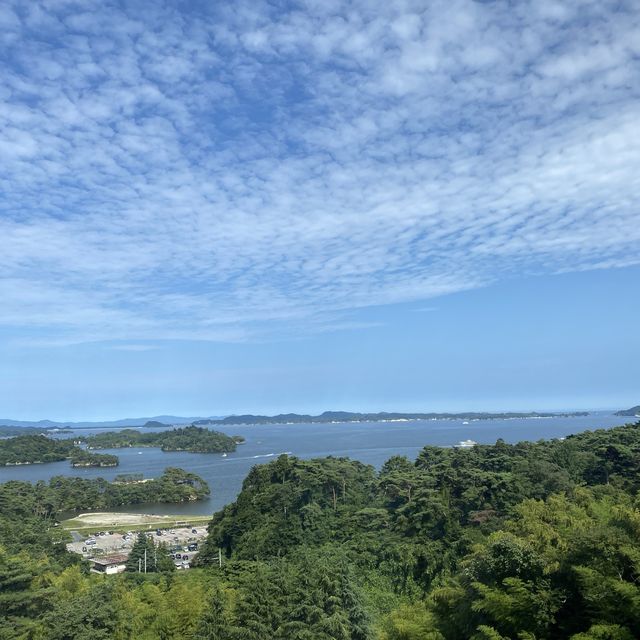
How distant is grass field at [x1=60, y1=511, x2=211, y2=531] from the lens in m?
50.2

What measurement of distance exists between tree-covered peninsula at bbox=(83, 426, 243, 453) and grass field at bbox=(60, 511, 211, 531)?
75.2 meters

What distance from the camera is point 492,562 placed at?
9883mm

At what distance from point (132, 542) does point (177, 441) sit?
118601 mm

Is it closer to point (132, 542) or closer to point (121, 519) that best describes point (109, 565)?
point (132, 542)

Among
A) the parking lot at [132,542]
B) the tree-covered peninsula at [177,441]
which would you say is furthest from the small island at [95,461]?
the parking lot at [132,542]

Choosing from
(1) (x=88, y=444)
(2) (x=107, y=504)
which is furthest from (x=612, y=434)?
(1) (x=88, y=444)

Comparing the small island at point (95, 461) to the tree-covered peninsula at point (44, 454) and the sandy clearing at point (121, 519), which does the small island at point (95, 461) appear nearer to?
the tree-covered peninsula at point (44, 454)

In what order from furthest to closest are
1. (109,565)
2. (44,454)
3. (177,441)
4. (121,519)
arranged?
(177,441) → (44,454) → (121,519) → (109,565)

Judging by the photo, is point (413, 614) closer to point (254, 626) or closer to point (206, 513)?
point (254, 626)

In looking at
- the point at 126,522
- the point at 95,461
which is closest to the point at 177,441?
the point at 95,461

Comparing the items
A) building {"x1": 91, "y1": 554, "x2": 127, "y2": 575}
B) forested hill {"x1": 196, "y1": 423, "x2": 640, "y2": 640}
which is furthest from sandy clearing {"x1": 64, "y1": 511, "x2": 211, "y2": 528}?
building {"x1": 91, "y1": 554, "x2": 127, "y2": 575}

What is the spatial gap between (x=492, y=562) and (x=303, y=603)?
5912 millimetres

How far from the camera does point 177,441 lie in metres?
155

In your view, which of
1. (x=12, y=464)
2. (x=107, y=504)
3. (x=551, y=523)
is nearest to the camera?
(x=551, y=523)
